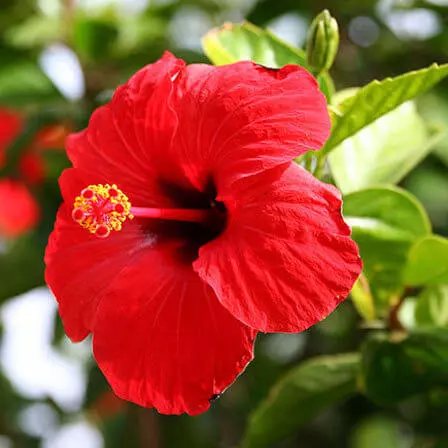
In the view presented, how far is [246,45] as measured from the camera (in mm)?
1244

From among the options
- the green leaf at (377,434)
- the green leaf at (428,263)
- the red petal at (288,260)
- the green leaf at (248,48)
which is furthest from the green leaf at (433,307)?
the green leaf at (377,434)

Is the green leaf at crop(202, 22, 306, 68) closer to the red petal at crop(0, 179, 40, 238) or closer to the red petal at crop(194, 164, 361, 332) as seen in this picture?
the red petal at crop(194, 164, 361, 332)

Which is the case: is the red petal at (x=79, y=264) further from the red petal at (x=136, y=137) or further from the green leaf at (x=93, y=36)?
the green leaf at (x=93, y=36)

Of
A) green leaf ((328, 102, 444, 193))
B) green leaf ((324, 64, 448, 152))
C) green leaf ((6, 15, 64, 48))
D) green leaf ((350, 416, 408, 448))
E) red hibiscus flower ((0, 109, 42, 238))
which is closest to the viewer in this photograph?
green leaf ((324, 64, 448, 152))

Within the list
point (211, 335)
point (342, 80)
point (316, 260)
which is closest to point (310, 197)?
point (316, 260)

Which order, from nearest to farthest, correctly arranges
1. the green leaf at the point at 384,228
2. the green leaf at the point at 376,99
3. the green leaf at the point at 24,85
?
the green leaf at the point at 376,99, the green leaf at the point at 384,228, the green leaf at the point at 24,85

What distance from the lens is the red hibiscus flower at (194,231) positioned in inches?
36.5

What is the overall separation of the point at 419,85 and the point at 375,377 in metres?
0.44

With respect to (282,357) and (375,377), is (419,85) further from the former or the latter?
(282,357)

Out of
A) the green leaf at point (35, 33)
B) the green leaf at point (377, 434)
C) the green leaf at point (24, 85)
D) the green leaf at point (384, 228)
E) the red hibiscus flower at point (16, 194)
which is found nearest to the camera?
the green leaf at point (384, 228)

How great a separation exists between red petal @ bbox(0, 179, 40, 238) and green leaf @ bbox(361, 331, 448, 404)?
3.84 feet

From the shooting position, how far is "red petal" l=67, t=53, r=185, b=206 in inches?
41.6

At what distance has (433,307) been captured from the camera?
1.38 metres

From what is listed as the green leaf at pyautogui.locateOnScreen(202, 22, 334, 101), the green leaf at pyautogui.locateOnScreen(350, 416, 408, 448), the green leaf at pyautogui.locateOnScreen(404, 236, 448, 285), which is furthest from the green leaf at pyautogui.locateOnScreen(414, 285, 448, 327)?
the green leaf at pyautogui.locateOnScreen(350, 416, 408, 448)
